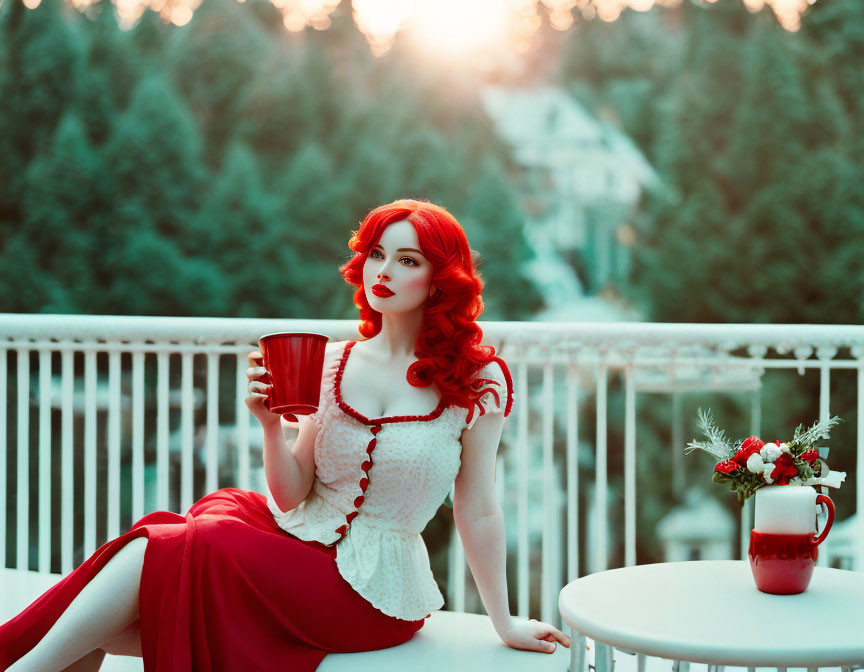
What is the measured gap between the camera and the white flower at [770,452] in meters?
1.45

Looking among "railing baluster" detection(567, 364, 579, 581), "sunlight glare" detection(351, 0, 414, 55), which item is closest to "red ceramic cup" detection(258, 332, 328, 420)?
"railing baluster" detection(567, 364, 579, 581)

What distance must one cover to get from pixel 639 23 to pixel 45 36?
8.55m

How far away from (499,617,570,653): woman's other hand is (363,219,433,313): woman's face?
60cm

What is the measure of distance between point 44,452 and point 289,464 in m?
1.22

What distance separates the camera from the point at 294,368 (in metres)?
1.32

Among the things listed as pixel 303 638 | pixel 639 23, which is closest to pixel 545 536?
pixel 303 638

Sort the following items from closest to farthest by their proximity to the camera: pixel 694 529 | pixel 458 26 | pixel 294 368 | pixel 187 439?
pixel 294 368 < pixel 187 439 < pixel 694 529 < pixel 458 26

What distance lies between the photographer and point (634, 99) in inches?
503

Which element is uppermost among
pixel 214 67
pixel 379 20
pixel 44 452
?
pixel 379 20

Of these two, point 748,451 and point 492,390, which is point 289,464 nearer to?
point 492,390

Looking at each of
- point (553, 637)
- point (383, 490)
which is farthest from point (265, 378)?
point (553, 637)

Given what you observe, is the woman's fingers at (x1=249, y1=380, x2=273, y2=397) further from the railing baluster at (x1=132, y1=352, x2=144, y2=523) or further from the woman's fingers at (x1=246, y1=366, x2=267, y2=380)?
the railing baluster at (x1=132, y1=352, x2=144, y2=523)

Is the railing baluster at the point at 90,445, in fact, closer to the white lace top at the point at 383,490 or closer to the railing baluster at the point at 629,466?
the white lace top at the point at 383,490

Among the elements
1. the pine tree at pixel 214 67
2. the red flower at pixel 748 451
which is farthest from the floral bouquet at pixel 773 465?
the pine tree at pixel 214 67
